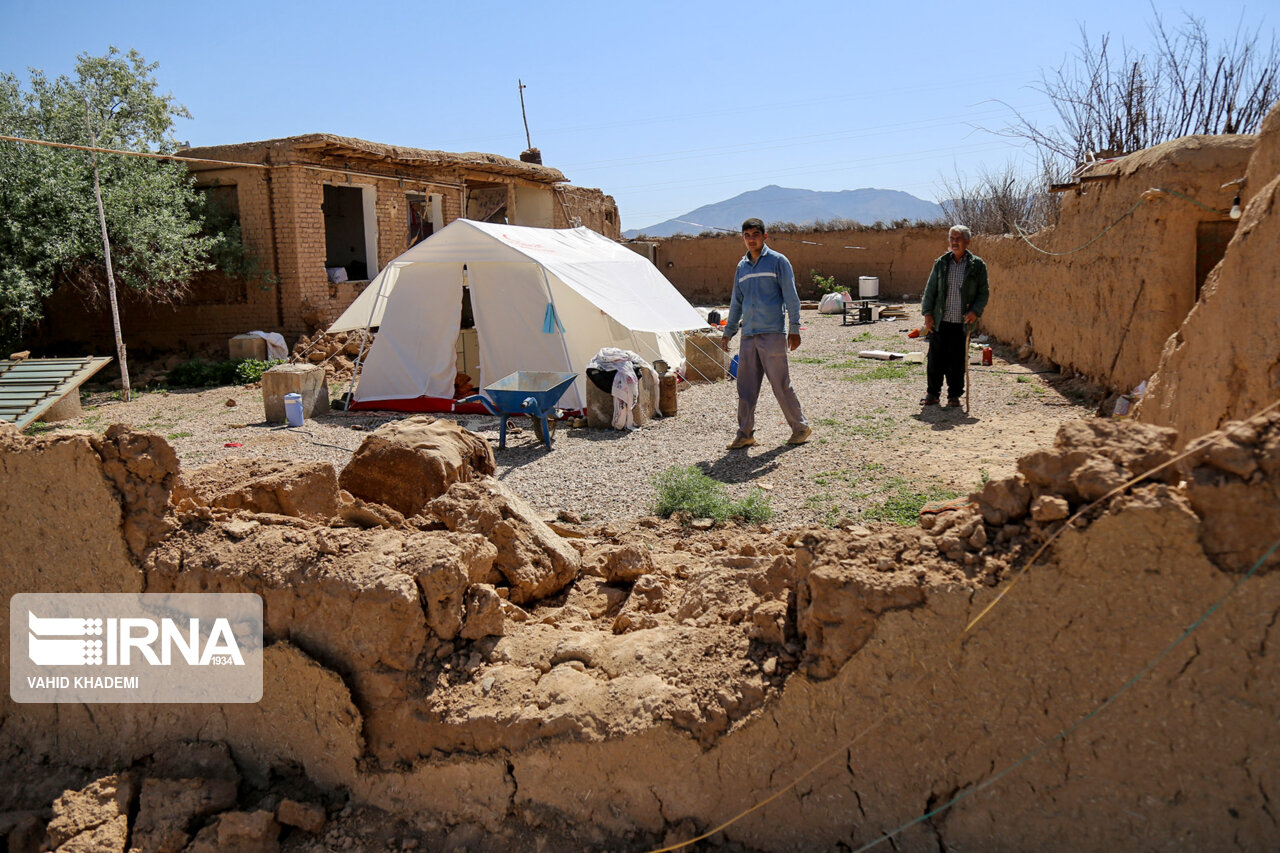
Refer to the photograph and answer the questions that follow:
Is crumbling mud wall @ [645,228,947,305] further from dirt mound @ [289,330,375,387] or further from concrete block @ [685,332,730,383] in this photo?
dirt mound @ [289,330,375,387]

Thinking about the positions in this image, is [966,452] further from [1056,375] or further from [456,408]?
[456,408]

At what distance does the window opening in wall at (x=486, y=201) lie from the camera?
1838cm

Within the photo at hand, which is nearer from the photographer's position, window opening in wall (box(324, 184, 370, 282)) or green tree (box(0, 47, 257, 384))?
green tree (box(0, 47, 257, 384))

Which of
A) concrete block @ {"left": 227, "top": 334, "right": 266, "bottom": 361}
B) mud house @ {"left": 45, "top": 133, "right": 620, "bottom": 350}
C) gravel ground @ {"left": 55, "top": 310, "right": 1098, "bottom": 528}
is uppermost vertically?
mud house @ {"left": 45, "top": 133, "right": 620, "bottom": 350}

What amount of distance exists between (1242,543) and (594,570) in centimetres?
270

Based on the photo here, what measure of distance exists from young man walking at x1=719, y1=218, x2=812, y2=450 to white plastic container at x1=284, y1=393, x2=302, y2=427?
4.95 m

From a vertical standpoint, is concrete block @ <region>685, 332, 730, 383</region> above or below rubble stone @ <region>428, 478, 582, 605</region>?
above

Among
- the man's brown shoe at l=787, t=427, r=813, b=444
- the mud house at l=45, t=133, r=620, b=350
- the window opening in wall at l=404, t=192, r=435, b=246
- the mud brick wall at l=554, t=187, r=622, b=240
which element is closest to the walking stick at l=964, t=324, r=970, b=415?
the man's brown shoe at l=787, t=427, r=813, b=444

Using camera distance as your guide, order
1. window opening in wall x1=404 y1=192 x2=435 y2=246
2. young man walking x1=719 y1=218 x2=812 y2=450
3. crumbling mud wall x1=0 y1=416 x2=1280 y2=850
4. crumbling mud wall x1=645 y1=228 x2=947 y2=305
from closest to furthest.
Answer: crumbling mud wall x1=0 y1=416 x2=1280 y2=850 → young man walking x1=719 y1=218 x2=812 y2=450 → window opening in wall x1=404 y1=192 x2=435 y2=246 → crumbling mud wall x1=645 y1=228 x2=947 y2=305

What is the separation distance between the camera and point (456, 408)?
9875 mm

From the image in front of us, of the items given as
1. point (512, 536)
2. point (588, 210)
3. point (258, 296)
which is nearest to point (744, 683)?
point (512, 536)

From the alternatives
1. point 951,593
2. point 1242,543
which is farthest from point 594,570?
point 1242,543

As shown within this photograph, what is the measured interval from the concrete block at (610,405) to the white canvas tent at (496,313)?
76cm

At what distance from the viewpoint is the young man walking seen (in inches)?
270
